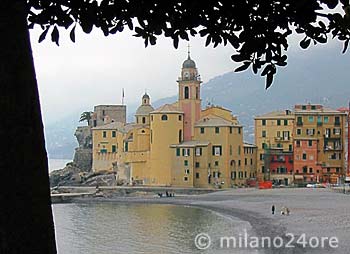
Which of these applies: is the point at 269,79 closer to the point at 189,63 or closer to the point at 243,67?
the point at 243,67

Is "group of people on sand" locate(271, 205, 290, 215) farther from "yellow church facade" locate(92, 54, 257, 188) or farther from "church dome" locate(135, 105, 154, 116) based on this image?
"church dome" locate(135, 105, 154, 116)

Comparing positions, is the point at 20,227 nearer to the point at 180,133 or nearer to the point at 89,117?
the point at 180,133

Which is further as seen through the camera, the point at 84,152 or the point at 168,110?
the point at 84,152

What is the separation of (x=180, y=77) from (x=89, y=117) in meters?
16.9

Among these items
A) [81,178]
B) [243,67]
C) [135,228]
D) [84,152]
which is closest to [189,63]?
[81,178]

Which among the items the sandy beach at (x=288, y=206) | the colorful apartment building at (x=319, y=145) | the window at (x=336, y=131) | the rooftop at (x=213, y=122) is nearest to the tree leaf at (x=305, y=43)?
the sandy beach at (x=288, y=206)

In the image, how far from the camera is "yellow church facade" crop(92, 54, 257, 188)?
54344 mm

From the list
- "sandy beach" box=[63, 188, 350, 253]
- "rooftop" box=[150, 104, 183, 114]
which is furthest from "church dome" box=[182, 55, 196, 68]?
"sandy beach" box=[63, 188, 350, 253]

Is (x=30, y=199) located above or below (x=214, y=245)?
above

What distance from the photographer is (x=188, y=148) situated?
178 feet

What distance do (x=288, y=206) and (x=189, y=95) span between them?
19873 millimetres

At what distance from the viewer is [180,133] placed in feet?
181

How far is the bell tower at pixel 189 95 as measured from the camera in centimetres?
5631

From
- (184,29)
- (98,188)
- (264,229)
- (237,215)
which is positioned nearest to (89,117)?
(98,188)
